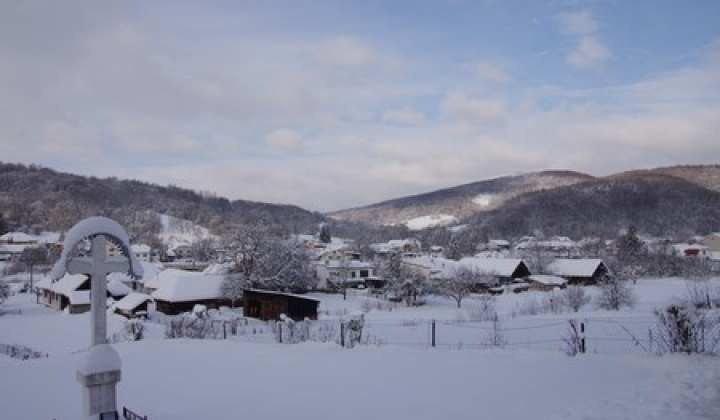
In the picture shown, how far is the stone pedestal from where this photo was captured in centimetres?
718

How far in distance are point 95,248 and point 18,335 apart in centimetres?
2696

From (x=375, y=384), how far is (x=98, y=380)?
4482 mm

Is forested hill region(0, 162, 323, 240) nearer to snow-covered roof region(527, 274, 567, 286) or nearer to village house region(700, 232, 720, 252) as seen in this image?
snow-covered roof region(527, 274, 567, 286)

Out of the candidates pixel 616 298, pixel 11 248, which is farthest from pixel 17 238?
pixel 616 298

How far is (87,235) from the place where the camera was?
740 centimetres

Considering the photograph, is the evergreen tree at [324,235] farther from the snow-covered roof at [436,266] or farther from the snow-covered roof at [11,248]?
the snow-covered roof at [436,266]

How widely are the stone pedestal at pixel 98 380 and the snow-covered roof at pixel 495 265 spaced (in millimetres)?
52014

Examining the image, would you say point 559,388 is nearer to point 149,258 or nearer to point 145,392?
point 145,392

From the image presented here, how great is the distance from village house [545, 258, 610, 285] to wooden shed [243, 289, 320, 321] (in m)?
37.8

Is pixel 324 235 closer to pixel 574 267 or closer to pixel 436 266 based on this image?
pixel 436 266

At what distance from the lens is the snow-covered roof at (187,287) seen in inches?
1522

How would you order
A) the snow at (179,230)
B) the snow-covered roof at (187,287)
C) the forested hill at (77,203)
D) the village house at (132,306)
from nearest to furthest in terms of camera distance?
the village house at (132,306) → the snow-covered roof at (187,287) → the forested hill at (77,203) → the snow at (179,230)

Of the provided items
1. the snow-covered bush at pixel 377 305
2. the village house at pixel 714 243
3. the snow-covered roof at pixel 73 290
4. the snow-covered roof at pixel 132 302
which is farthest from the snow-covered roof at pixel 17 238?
the village house at pixel 714 243

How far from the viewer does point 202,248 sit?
10344 centimetres
